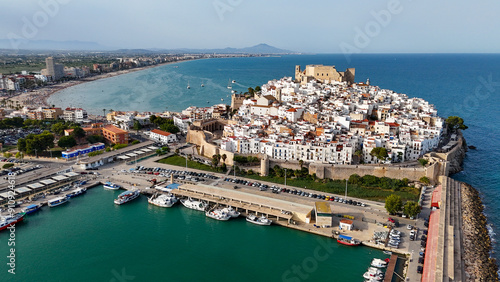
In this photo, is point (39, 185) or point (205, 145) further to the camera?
point (205, 145)

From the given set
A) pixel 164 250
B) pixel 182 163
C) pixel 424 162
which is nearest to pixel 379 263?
pixel 164 250

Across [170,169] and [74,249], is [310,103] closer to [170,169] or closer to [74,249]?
[170,169]

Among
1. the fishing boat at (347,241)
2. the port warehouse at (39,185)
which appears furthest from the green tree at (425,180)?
the port warehouse at (39,185)

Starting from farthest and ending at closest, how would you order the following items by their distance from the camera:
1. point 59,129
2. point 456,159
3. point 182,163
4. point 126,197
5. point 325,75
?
point 325,75 → point 59,129 → point 182,163 → point 456,159 → point 126,197

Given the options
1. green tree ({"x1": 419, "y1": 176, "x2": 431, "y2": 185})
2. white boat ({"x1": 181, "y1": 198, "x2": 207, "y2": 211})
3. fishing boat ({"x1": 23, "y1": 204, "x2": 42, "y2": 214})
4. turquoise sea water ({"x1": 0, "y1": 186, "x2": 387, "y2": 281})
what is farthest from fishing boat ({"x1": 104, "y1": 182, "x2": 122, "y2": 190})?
green tree ({"x1": 419, "y1": 176, "x2": 431, "y2": 185})

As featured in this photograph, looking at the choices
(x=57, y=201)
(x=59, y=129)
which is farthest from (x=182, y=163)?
(x=59, y=129)

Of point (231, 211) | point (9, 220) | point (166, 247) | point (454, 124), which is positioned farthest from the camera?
point (454, 124)

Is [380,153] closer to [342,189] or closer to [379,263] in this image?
[342,189]

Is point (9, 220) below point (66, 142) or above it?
below

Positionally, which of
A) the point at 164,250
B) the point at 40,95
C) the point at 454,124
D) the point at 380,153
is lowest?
the point at 164,250
